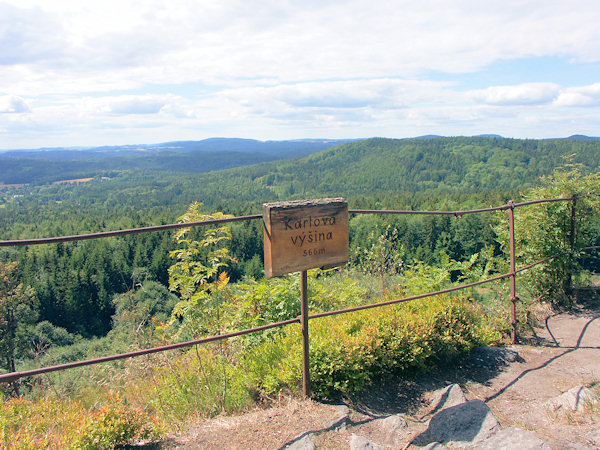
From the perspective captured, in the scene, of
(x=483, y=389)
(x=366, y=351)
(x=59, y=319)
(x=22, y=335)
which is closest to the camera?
(x=366, y=351)

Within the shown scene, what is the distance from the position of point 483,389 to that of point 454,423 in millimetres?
1001

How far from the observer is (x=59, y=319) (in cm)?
3556

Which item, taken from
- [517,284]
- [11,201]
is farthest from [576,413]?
[11,201]

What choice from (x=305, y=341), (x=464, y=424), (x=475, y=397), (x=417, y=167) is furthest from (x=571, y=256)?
(x=417, y=167)

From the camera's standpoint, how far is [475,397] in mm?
3346

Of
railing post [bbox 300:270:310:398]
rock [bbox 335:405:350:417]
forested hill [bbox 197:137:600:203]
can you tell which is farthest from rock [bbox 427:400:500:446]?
forested hill [bbox 197:137:600:203]

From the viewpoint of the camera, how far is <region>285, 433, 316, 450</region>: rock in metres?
2.49

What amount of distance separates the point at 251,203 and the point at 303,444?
94.3 m

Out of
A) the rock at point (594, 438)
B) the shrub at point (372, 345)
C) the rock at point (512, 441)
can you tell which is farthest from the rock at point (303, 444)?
the rock at point (594, 438)

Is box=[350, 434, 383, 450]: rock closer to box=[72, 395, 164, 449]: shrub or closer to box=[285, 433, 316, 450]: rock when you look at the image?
box=[285, 433, 316, 450]: rock

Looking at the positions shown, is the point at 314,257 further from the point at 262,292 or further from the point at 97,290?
the point at 97,290

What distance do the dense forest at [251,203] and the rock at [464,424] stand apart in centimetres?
225

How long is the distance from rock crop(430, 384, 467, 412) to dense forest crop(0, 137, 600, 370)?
1.84 meters

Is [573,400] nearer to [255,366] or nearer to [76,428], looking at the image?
[255,366]
